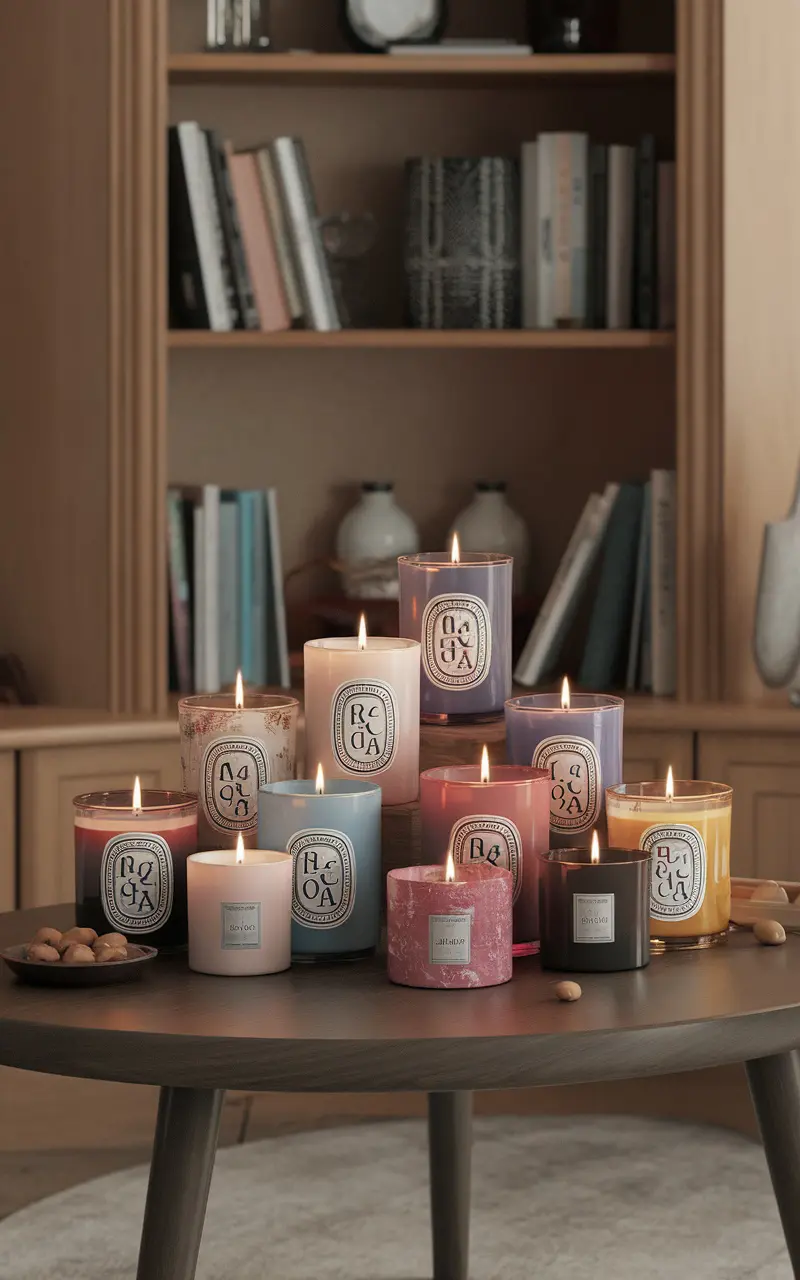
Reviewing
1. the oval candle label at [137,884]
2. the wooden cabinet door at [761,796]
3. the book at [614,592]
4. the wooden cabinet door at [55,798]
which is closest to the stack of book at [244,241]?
the book at [614,592]

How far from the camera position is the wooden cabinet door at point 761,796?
7.56 ft

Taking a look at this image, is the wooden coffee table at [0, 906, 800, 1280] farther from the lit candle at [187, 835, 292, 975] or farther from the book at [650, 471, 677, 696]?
the book at [650, 471, 677, 696]

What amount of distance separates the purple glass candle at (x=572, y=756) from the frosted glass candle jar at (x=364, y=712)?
82 mm

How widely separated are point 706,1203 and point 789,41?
1.49 m

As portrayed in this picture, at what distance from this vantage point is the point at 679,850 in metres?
1.22

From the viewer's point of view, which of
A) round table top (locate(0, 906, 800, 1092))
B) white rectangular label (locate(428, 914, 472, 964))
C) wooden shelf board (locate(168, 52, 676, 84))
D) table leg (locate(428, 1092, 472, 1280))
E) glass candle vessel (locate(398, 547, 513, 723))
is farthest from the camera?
wooden shelf board (locate(168, 52, 676, 84))

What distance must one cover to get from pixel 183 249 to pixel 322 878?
4.74ft

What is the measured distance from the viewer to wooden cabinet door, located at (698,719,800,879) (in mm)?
2305

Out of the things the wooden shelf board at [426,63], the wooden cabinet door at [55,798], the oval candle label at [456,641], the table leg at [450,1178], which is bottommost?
the table leg at [450,1178]

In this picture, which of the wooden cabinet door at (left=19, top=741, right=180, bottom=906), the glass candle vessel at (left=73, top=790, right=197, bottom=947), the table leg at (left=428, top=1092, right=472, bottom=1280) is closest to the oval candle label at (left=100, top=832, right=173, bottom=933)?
the glass candle vessel at (left=73, top=790, right=197, bottom=947)

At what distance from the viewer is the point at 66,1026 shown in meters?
1.06

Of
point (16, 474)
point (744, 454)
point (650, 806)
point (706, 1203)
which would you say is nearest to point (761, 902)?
point (650, 806)

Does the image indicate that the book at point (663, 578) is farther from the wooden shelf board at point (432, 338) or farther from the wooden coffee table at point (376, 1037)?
the wooden coffee table at point (376, 1037)

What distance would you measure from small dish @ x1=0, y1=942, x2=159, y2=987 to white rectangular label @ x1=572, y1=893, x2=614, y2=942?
0.29 metres
